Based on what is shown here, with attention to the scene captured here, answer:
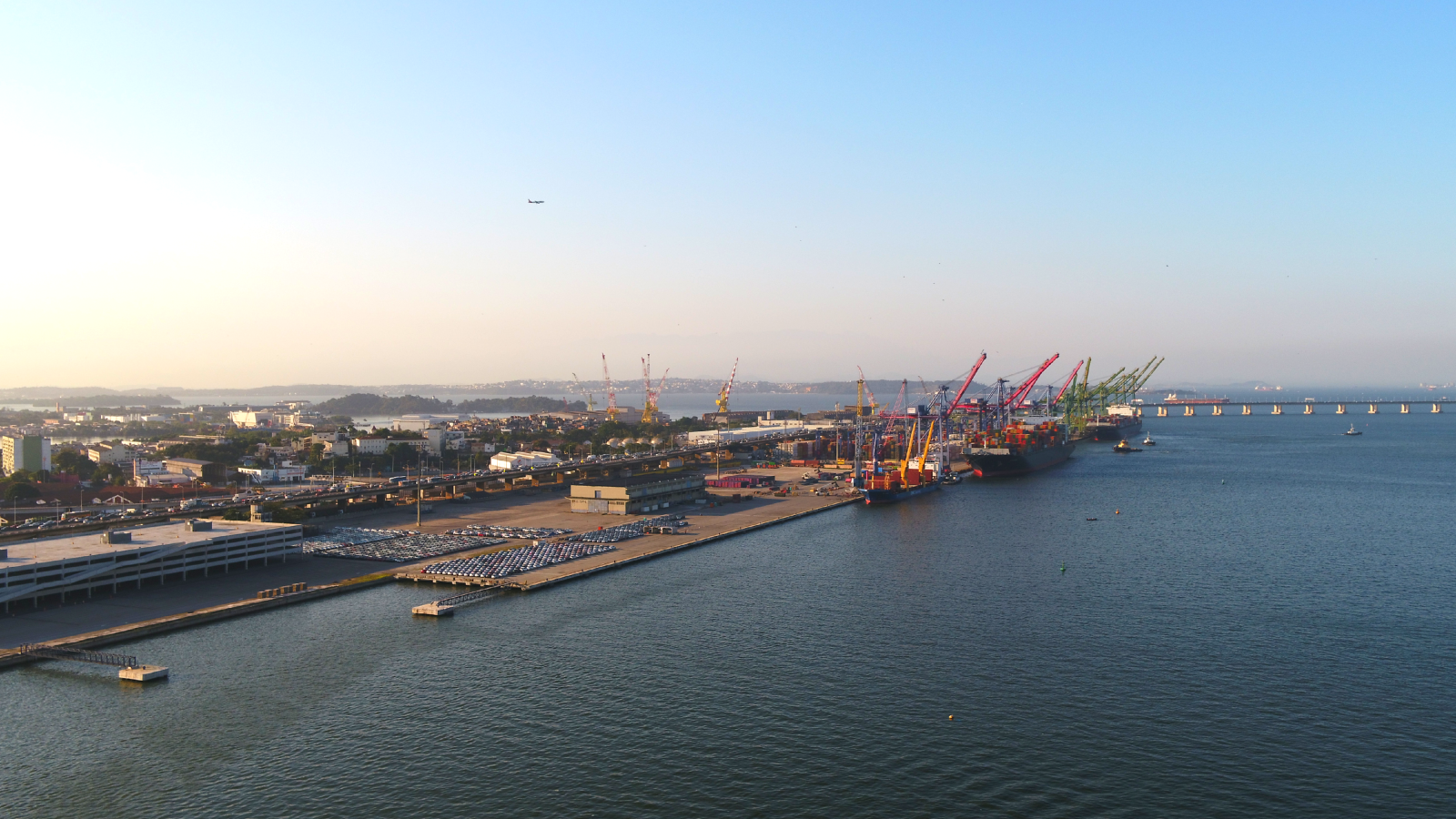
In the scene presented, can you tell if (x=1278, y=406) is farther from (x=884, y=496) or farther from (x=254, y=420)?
(x=254, y=420)

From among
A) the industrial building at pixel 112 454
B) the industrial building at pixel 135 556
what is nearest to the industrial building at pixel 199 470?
the industrial building at pixel 112 454

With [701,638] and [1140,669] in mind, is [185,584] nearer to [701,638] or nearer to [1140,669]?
[701,638]

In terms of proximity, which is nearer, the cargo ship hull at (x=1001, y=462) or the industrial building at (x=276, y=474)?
the industrial building at (x=276, y=474)

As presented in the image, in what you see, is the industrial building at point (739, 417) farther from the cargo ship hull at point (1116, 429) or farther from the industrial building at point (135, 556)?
the industrial building at point (135, 556)

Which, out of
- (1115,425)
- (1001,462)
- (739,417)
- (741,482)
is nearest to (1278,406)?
(1115,425)

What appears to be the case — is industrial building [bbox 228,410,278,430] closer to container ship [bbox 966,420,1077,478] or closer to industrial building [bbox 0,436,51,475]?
industrial building [bbox 0,436,51,475]

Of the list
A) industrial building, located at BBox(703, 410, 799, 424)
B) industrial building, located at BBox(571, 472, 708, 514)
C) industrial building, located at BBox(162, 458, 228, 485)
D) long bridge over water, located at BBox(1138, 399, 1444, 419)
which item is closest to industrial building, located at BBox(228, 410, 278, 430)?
industrial building, located at BBox(703, 410, 799, 424)
